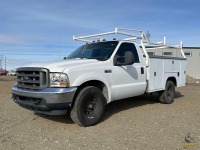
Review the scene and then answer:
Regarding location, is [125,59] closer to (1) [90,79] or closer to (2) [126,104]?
(1) [90,79]

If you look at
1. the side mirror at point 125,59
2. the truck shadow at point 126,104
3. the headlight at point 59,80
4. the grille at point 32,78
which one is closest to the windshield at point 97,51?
the side mirror at point 125,59

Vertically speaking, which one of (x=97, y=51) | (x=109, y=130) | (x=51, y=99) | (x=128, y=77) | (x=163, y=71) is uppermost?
(x=97, y=51)

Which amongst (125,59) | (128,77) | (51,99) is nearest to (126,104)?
(128,77)

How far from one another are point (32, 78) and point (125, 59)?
7.59ft

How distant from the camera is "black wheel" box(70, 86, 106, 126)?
5680 millimetres

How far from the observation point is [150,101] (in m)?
9.55

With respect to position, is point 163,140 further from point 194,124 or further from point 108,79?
point 108,79

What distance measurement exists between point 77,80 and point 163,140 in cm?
214

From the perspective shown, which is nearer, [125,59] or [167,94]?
[125,59]

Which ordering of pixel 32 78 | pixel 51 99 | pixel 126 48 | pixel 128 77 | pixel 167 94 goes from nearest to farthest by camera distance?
pixel 51 99 → pixel 32 78 → pixel 128 77 → pixel 126 48 → pixel 167 94

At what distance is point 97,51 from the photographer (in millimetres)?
7160

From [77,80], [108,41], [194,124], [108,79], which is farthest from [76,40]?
[194,124]

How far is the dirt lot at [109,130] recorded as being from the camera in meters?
4.78

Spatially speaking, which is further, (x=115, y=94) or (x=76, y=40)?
(x=76, y=40)
